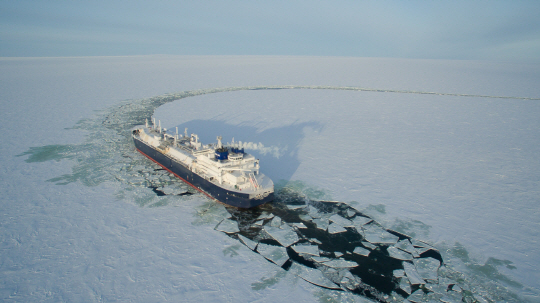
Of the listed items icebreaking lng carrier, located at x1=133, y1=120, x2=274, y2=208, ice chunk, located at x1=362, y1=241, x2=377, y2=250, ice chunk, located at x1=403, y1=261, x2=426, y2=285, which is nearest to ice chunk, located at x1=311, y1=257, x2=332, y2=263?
ice chunk, located at x1=362, y1=241, x2=377, y2=250

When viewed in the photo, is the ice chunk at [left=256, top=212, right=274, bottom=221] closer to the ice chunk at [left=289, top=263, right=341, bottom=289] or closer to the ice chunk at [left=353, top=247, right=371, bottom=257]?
the ice chunk at [left=289, top=263, right=341, bottom=289]

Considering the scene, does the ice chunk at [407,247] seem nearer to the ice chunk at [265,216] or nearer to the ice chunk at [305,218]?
the ice chunk at [305,218]

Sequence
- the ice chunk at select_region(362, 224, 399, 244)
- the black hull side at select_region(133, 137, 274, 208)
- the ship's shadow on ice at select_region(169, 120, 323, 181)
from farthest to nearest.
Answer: the ship's shadow on ice at select_region(169, 120, 323, 181), the black hull side at select_region(133, 137, 274, 208), the ice chunk at select_region(362, 224, 399, 244)

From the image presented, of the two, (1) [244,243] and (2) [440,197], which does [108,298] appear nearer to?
(1) [244,243]

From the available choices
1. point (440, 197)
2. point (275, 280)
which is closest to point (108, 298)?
point (275, 280)

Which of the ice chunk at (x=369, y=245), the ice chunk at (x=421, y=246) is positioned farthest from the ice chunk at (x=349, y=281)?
the ice chunk at (x=421, y=246)
